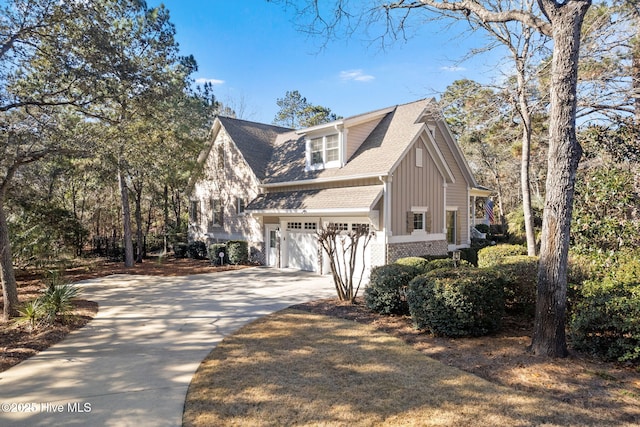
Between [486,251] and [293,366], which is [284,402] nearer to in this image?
[293,366]

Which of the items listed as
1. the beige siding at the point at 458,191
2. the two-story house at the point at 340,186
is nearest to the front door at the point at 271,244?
the two-story house at the point at 340,186

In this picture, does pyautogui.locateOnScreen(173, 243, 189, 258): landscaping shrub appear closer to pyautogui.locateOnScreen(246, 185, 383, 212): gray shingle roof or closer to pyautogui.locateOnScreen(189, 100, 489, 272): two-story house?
pyautogui.locateOnScreen(189, 100, 489, 272): two-story house

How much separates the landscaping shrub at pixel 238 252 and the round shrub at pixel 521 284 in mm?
11889

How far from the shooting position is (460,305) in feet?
20.6

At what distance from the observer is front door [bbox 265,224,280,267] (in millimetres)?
16217

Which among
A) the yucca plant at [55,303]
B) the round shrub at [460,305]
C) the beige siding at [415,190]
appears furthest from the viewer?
the beige siding at [415,190]

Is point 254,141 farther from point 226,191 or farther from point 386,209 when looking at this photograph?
point 386,209

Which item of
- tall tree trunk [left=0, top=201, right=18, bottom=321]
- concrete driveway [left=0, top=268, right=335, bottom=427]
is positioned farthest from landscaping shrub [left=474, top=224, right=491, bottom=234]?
tall tree trunk [left=0, top=201, right=18, bottom=321]

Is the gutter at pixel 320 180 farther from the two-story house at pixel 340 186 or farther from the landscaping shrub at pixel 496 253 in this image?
the landscaping shrub at pixel 496 253

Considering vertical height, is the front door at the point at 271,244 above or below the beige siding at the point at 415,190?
below

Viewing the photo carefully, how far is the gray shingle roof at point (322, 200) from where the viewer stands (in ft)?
41.3

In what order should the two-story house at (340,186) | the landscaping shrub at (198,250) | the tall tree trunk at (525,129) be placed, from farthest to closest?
the landscaping shrub at (198,250)
the two-story house at (340,186)
the tall tree trunk at (525,129)

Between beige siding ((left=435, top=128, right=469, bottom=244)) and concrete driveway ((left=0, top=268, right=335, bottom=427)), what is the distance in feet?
31.8

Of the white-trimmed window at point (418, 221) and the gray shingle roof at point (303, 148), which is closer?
the gray shingle roof at point (303, 148)
